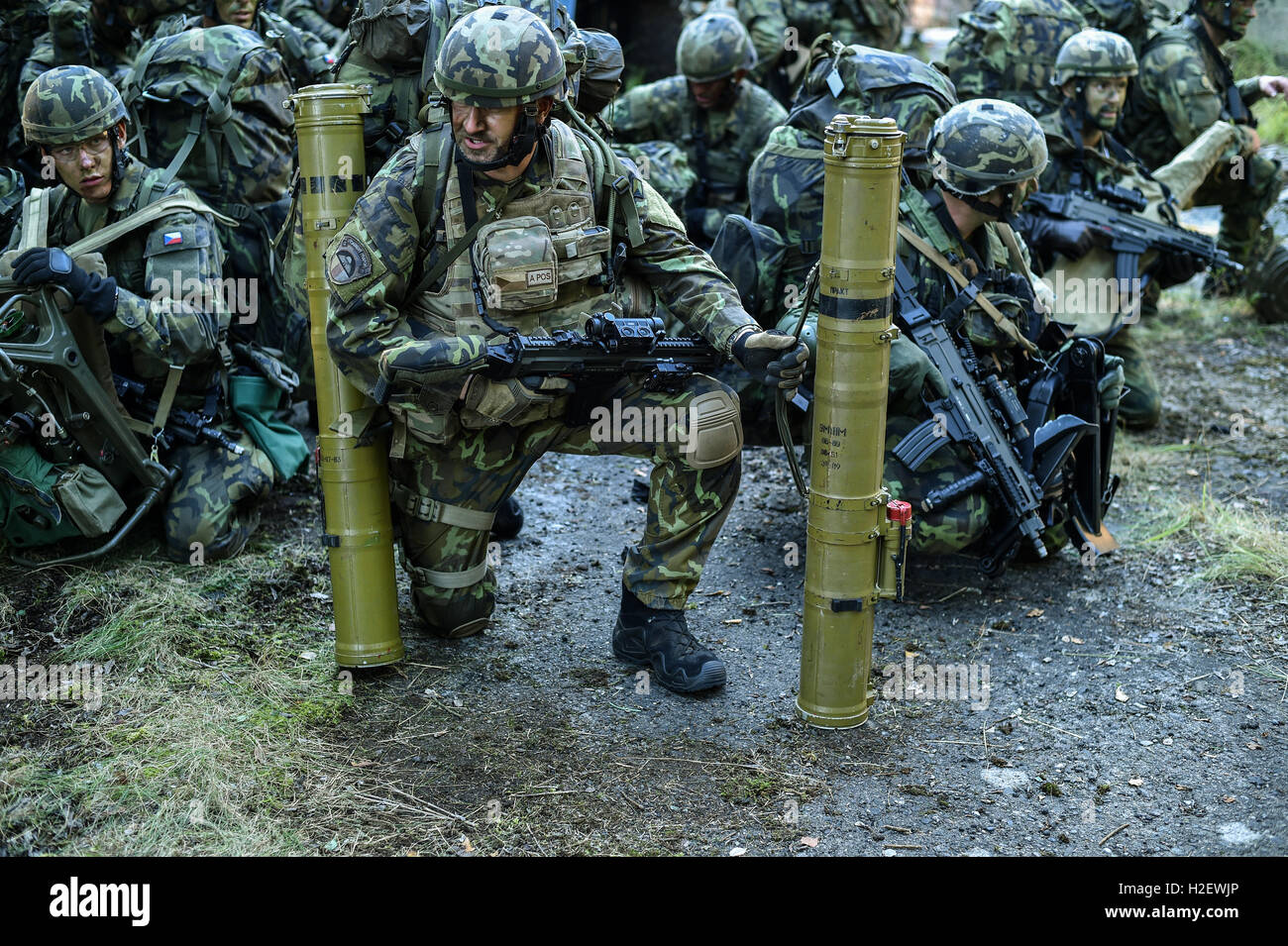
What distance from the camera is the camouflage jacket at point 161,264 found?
15.6 feet

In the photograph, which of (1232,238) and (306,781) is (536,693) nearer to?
(306,781)

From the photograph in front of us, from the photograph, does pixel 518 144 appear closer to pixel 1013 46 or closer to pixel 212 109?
pixel 212 109

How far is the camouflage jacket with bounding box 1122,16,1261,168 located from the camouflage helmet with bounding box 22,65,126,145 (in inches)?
261

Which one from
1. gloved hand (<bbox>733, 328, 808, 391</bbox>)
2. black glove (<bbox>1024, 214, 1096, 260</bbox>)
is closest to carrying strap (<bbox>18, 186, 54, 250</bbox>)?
gloved hand (<bbox>733, 328, 808, 391</bbox>)

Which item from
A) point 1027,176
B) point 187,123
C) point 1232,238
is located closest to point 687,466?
point 1027,176

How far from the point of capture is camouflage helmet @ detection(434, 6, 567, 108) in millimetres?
3623

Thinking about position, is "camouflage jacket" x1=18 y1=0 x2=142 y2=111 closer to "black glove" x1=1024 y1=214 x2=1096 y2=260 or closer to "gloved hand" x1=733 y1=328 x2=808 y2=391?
"gloved hand" x1=733 y1=328 x2=808 y2=391

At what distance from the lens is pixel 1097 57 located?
675 cm

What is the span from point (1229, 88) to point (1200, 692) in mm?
5757

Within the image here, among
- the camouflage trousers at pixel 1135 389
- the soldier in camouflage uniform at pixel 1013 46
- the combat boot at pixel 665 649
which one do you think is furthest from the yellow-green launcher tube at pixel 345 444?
the soldier in camouflage uniform at pixel 1013 46

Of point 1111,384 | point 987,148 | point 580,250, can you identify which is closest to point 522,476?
point 580,250

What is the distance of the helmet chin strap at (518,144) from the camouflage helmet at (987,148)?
179 cm

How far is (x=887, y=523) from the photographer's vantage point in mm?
3684

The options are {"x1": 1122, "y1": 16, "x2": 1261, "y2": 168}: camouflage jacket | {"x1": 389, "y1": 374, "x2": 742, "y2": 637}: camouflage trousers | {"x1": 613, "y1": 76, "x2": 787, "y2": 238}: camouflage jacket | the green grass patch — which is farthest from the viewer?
{"x1": 1122, "y1": 16, "x2": 1261, "y2": 168}: camouflage jacket
